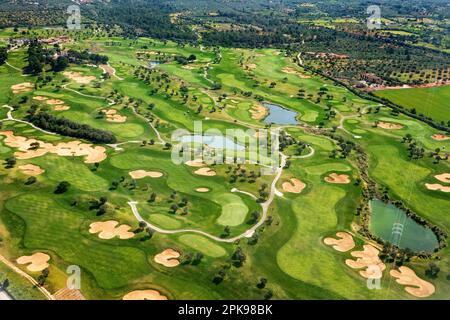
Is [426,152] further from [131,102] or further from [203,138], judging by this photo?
[131,102]

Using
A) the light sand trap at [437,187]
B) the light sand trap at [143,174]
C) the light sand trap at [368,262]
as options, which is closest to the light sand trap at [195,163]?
the light sand trap at [143,174]

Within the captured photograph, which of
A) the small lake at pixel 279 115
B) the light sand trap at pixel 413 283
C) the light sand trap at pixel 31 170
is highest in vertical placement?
the small lake at pixel 279 115

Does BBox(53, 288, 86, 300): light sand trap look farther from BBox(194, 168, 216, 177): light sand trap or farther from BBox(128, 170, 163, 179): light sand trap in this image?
BBox(194, 168, 216, 177): light sand trap

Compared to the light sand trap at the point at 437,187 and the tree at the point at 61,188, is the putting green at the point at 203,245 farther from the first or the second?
the light sand trap at the point at 437,187

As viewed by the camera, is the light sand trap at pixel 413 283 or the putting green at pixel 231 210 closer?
the light sand trap at pixel 413 283

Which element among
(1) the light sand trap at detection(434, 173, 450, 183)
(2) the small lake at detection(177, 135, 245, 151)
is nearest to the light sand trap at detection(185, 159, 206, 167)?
(2) the small lake at detection(177, 135, 245, 151)
